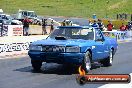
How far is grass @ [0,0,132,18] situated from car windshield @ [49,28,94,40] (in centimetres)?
6626

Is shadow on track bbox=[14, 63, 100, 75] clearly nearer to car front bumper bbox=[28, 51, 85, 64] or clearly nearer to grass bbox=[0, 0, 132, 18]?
car front bumper bbox=[28, 51, 85, 64]

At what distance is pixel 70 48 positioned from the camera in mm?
14172

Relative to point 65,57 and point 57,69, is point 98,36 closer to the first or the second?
point 57,69

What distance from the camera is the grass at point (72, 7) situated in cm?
8593

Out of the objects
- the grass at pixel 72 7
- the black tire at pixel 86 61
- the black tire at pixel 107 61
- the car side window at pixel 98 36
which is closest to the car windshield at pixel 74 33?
Answer: the car side window at pixel 98 36

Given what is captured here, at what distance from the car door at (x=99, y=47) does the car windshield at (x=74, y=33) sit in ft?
0.95

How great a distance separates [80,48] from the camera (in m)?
14.2

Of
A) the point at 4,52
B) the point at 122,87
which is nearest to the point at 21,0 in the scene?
the point at 4,52

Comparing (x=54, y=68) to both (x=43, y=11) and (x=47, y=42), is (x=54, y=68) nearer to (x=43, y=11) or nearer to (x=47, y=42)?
(x=47, y=42)

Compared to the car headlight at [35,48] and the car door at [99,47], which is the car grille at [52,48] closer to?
the car headlight at [35,48]

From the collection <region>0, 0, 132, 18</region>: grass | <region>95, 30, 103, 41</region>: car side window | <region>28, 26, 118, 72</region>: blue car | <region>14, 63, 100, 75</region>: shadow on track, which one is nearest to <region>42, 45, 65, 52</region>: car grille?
<region>28, 26, 118, 72</region>: blue car

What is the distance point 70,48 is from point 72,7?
8022 centimetres

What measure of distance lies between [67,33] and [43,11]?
70.1 metres

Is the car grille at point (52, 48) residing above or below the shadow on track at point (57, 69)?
above
